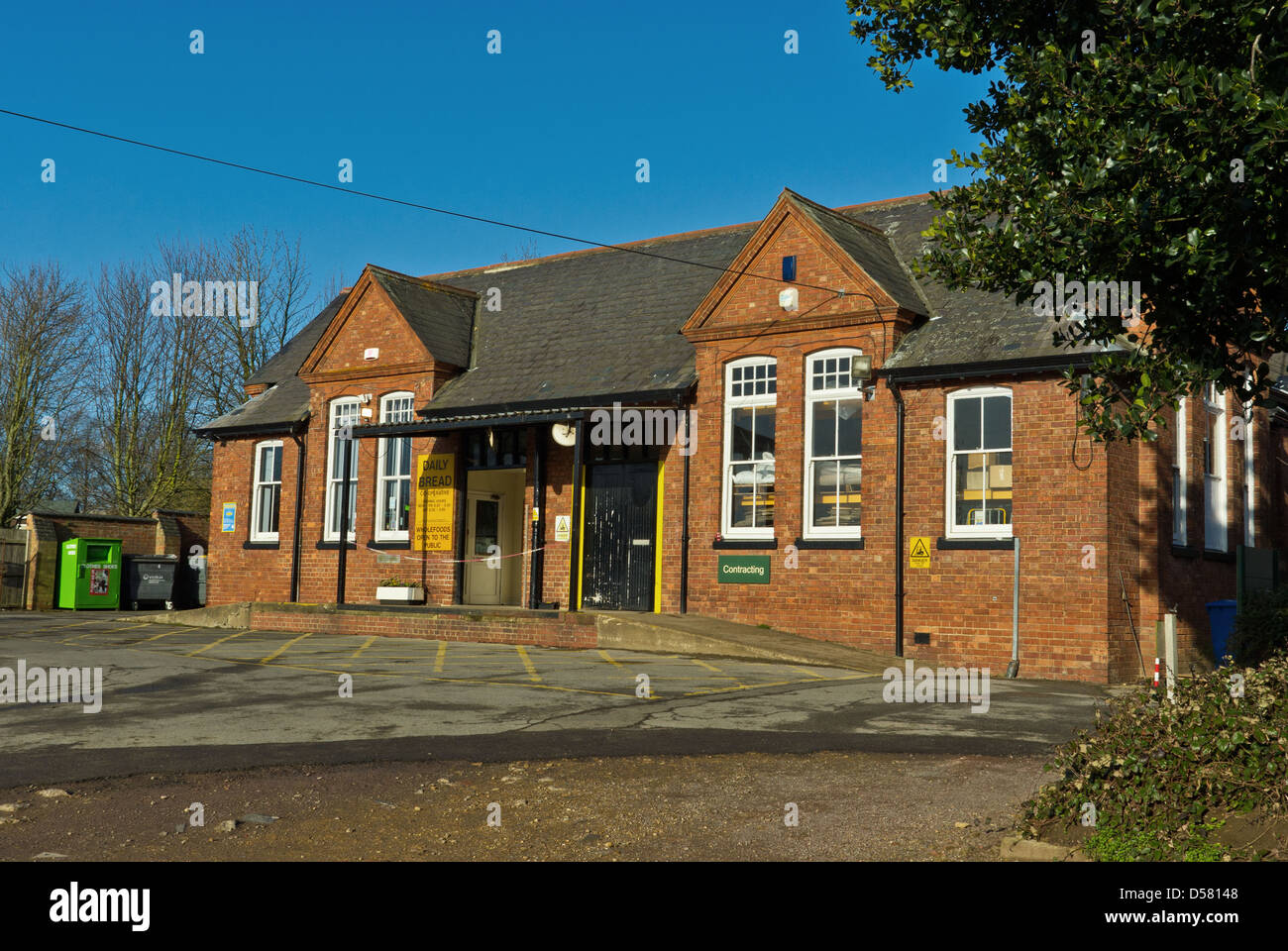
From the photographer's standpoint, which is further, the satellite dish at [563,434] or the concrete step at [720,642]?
the satellite dish at [563,434]

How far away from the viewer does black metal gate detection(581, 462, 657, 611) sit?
66.1 ft

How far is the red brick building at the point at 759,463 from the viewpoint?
16531 mm

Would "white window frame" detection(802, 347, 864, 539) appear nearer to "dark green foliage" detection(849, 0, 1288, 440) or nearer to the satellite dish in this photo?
the satellite dish

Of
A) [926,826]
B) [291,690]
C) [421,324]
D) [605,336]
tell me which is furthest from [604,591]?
[926,826]

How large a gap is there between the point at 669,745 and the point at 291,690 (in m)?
5.09

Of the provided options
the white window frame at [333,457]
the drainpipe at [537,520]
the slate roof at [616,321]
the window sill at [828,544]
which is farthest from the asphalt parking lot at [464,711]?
the white window frame at [333,457]

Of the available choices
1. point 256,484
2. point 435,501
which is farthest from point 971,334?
point 256,484

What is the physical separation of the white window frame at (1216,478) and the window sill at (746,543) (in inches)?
274

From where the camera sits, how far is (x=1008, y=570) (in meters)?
16.6

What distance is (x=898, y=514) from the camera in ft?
57.2

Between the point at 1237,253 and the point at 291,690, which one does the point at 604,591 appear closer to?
the point at 291,690

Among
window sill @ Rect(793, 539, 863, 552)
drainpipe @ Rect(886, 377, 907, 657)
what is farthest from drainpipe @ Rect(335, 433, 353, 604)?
drainpipe @ Rect(886, 377, 907, 657)

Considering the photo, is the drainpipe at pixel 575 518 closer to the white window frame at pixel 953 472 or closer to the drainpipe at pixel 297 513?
the white window frame at pixel 953 472

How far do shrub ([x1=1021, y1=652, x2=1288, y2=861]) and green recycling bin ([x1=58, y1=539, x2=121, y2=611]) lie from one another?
1112 inches
